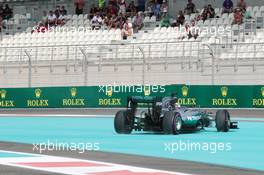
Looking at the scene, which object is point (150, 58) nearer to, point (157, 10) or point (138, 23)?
point (138, 23)

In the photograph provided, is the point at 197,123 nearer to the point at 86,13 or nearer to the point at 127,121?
the point at 127,121

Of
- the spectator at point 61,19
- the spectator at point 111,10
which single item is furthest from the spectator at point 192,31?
the spectator at point 61,19

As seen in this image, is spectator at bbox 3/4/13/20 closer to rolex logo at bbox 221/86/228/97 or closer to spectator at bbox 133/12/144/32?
spectator at bbox 133/12/144/32

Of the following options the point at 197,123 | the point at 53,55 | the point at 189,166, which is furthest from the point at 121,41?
the point at 189,166

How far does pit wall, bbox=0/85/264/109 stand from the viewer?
28391 mm

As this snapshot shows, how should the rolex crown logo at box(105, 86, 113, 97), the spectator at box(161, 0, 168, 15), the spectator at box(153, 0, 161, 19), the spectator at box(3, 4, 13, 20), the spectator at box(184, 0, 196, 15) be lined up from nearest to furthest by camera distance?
the rolex crown logo at box(105, 86, 113, 97), the spectator at box(184, 0, 196, 15), the spectator at box(161, 0, 168, 15), the spectator at box(153, 0, 161, 19), the spectator at box(3, 4, 13, 20)

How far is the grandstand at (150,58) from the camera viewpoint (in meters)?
29.5

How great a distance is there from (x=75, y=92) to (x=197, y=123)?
13478 mm

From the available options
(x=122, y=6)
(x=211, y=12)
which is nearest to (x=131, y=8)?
(x=122, y=6)

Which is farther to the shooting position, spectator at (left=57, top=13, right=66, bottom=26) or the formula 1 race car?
spectator at (left=57, top=13, right=66, bottom=26)

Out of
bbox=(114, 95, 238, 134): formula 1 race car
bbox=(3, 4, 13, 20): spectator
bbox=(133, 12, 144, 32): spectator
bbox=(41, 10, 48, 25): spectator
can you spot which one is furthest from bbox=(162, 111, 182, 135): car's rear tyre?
bbox=(3, 4, 13, 20): spectator

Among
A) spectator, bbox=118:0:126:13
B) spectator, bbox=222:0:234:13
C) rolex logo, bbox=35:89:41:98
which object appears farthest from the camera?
spectator, bbox=118:0:126:13

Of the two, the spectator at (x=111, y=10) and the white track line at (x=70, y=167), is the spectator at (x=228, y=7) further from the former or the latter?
the white track line at (x=70, y=167)

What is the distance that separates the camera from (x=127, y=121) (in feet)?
60.4
